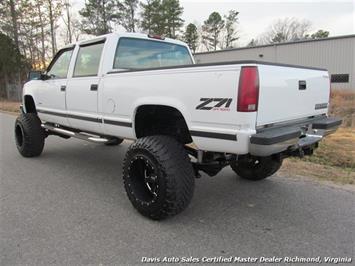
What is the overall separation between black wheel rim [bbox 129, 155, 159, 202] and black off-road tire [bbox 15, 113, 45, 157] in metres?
3.31

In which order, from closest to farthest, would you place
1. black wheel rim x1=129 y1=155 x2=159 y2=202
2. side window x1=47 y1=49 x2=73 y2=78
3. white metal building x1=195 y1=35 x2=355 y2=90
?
black wheel rim x1=129 y1=155 x2=159 y2=202
side window x1=47 y1=49 x2=73 y2=78
white metal building x1=195 y1=35 x2=355 y2=90

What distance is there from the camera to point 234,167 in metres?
5.06

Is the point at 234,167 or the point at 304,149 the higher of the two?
the point at 304,149

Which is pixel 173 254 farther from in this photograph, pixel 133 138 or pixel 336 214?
pixel 336 214

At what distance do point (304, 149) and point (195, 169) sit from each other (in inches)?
48.5

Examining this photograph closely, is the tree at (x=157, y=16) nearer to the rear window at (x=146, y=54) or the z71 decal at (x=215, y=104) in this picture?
the rear window at (x=146, y=54)

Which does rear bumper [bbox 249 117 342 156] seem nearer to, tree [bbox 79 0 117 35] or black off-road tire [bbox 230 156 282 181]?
black off-road tire [bbox 230 156 282 181]

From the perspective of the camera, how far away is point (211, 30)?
2067 inches

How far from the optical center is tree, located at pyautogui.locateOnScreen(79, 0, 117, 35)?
1431 inches

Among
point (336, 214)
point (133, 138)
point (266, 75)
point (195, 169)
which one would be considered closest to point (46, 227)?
point (133, 138)

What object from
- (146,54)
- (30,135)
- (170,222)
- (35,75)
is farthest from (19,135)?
(170,222)

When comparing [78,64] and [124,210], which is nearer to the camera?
[124,210]

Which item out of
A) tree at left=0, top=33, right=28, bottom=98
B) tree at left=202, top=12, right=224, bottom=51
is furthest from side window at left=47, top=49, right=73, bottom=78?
tree at left=202, top=12, right=224, bottom=51

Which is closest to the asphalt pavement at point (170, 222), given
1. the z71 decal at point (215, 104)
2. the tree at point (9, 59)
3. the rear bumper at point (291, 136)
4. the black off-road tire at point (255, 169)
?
the black off-road tire at point (255, 169)
